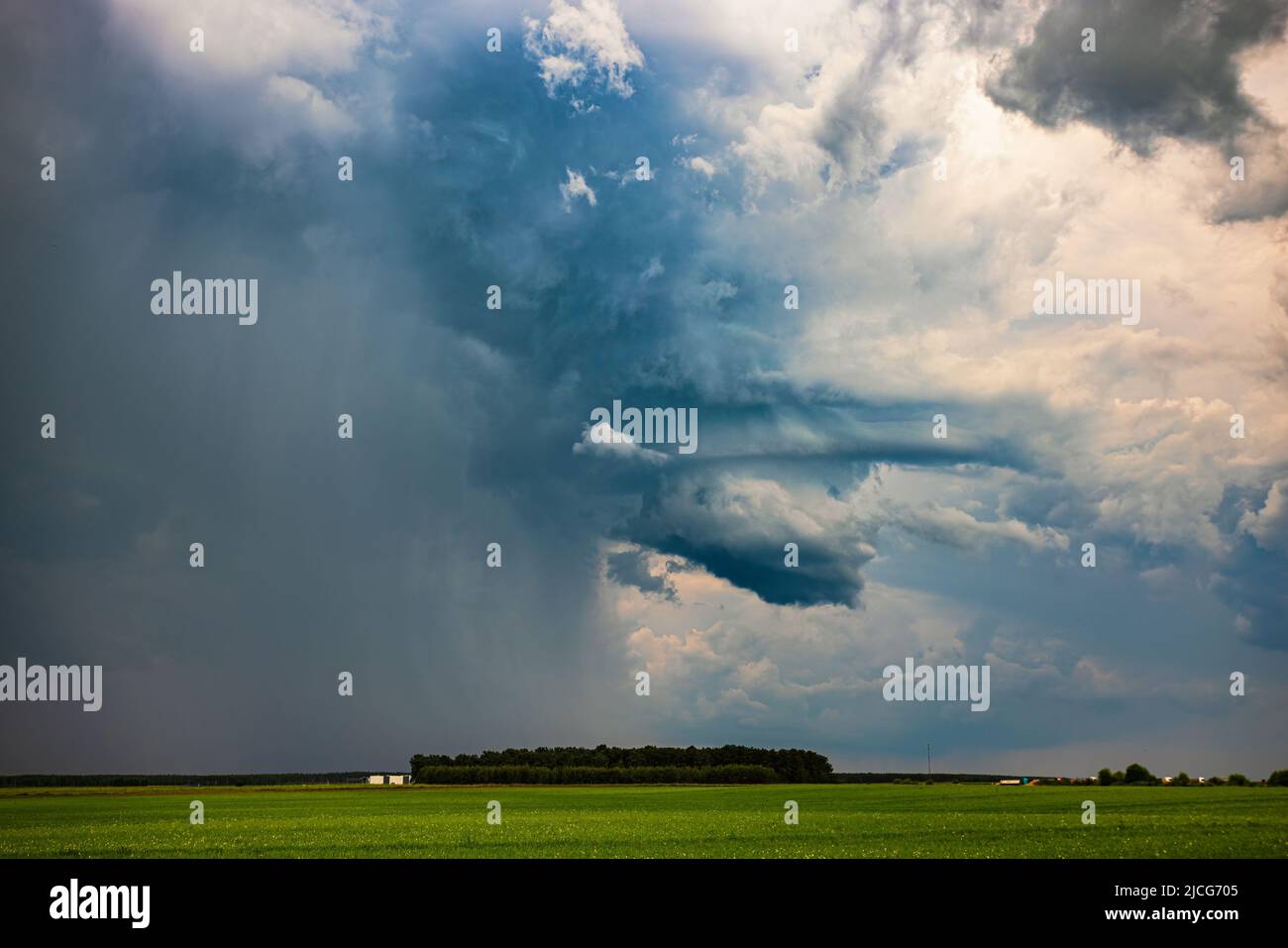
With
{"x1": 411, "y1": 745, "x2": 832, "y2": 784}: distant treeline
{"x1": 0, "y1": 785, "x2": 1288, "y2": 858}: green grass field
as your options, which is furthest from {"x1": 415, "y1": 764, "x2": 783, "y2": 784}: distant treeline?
{"x1": 0, "y1": 785, "x2": 1288, "y2": 858}: green grass field

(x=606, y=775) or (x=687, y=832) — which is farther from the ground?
(x=687, y=832)

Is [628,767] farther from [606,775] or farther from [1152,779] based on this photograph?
[1152,779]

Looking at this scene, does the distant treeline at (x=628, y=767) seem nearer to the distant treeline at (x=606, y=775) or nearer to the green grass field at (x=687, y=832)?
the distant treeline at (x=606, y=775)

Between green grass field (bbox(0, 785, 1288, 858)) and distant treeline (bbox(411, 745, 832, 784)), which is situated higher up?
green grass field (bbox(0, 785, 1288, 858))

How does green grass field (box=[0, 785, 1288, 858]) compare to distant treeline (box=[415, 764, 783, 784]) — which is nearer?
green grass field (box=[0, 785, 1288, 858])

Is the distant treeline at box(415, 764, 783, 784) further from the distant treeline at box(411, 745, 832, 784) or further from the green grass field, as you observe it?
the green grass field

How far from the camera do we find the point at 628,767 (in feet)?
580

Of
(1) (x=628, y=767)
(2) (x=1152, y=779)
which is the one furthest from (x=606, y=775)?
(2) (x=1152, y=779)

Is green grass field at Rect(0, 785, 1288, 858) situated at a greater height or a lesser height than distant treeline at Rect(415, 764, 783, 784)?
greater

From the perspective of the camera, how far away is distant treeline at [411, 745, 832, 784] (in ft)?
550
